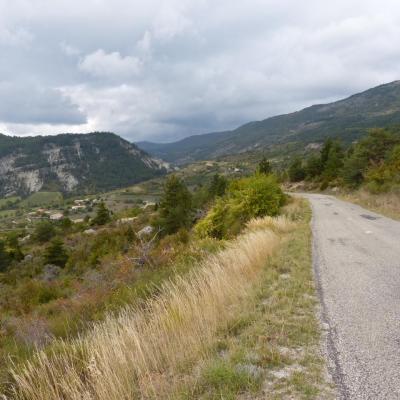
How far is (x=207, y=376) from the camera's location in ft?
11.8

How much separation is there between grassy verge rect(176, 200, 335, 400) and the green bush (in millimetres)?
13730

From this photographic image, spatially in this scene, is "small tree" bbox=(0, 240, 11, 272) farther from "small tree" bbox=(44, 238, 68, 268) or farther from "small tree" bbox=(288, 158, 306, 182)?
"small tree" bbox=(288, 158, 306, 182)

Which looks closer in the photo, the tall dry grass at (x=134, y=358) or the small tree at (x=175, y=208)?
the tall dry grass at (x=134, y=358)

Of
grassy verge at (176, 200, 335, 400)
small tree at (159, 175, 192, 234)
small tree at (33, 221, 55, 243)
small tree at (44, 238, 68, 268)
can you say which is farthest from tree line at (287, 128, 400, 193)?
small tree at (33, 221, 55, 243)

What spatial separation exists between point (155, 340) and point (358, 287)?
4.14 metres

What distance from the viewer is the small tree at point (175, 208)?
136ft

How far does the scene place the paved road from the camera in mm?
3486

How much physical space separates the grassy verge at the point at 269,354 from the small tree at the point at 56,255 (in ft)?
137

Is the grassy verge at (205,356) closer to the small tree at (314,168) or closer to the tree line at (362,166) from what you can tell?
the tree line at (362,166)

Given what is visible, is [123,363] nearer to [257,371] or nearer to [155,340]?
[155,340]

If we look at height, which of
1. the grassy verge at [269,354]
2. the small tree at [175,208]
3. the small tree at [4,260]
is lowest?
the small tree at [4,260]

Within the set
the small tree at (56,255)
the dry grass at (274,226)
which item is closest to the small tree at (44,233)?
the small tree at (56,255)

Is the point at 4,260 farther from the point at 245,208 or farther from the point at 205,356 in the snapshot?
the point at 205,356

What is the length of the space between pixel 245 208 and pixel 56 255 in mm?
31781
